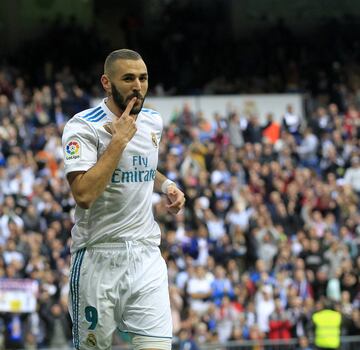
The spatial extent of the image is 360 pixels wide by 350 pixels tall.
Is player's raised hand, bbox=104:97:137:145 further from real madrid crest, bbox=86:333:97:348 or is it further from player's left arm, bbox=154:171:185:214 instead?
real madrid crest, bbox=86:333:97:348

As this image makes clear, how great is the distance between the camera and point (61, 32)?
29.9 m

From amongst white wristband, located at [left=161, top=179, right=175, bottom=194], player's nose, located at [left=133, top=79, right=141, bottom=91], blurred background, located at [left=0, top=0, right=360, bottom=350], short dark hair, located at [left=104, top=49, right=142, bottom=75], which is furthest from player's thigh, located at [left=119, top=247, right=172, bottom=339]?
blurred background, located at [left=0, top=0, right=360, bottom=350]

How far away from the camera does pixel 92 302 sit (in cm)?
708

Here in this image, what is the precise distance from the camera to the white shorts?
7051mm

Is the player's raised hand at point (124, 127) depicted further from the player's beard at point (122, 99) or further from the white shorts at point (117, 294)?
the white shorts at point (117, 294)

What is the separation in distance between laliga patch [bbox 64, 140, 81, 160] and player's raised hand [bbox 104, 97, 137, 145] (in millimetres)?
216

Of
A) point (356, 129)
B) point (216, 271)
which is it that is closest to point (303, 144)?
point (356, 129)

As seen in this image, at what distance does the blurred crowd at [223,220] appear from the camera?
61.9 ft

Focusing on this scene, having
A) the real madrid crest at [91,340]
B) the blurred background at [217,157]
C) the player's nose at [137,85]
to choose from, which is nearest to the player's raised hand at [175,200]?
the player's nose at [137,85]

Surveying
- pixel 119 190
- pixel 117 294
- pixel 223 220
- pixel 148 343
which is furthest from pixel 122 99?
pixel 223 220

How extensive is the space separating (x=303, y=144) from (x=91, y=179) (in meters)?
18.4

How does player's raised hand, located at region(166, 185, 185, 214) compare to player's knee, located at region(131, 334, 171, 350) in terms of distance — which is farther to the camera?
player's raised hand, located at region(166, 185, 185, 214)

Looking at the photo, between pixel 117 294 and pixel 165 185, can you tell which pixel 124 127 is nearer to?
pixel 165 185

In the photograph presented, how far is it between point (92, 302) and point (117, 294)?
0.51 feet
